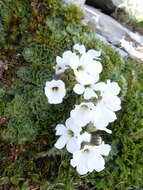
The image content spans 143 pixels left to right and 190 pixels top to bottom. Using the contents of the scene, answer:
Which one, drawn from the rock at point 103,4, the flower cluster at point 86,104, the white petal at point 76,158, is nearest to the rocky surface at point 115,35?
the rock at point 103,4

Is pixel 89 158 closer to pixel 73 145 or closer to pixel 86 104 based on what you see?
pixel 73 145

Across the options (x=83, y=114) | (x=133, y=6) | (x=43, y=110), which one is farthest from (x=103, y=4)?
(x=83, y=114)

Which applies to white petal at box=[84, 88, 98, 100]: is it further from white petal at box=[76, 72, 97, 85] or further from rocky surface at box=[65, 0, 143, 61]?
rocky surface at box=[65, 0, 143, 61]

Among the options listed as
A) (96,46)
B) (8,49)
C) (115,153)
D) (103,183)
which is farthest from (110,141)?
(8,49)

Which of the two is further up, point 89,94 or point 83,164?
point 89,94

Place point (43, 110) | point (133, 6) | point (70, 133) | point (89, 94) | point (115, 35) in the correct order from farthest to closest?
1. point (133, 6)
2. point (115, 35)
3. point (43, 110)
4. point (70, 133)
5. point (89, 94)

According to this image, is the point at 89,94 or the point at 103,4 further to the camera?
the point at 103,4
